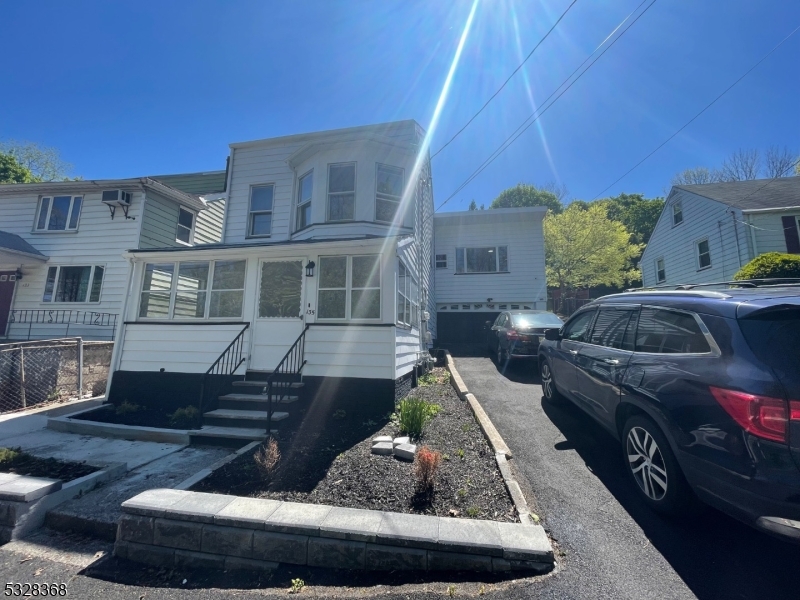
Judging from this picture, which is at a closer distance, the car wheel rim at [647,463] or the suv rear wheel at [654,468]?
the suv rear wheel at [654,468]

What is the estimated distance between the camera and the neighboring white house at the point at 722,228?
13.2 metres

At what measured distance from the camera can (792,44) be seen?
6.89 meters

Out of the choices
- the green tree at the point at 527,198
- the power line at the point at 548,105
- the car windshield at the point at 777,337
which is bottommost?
the car windshield at the point at 777,337

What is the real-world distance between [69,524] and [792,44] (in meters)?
14.1

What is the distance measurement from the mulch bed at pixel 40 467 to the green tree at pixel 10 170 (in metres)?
30.0

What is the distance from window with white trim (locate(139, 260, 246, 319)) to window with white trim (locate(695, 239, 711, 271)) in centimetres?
1978

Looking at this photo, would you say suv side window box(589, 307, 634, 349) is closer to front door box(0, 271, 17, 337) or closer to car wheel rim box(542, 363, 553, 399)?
car wheel rim box(542, 363, 553, 399)

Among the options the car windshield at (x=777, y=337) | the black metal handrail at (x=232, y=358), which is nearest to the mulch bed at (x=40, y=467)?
the black metal handrail at (x=232, y=358)

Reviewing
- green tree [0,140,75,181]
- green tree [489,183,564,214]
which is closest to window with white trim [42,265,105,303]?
green tree [0,140,75,181]

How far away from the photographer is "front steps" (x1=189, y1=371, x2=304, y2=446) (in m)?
5.22

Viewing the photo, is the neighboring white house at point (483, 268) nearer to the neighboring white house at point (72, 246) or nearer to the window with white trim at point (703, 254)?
the window with white trim at point (703, 254)

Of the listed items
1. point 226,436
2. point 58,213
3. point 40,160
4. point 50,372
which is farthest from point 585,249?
point 40,160

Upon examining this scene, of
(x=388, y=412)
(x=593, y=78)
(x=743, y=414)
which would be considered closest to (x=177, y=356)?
(x=388, y=412)

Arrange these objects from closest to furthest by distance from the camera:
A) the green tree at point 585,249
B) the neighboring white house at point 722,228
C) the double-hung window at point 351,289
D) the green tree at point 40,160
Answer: the double-hung window at point 351,289
the neighboring white house at point 722,228
the green tree at point 585,249
the green tree at point 40,160
